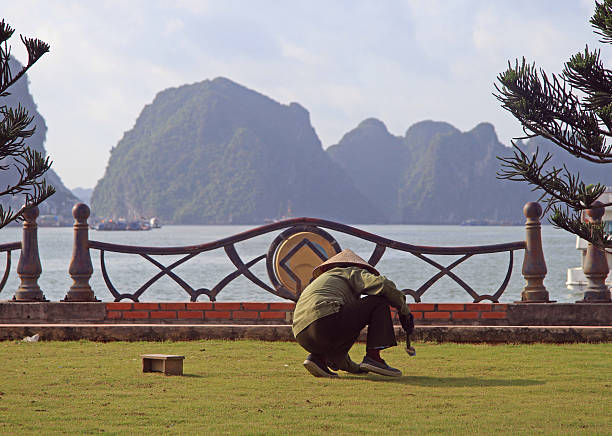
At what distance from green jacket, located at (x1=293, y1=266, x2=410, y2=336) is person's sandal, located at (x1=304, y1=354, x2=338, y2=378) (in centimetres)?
23

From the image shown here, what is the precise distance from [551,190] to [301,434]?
117 inches

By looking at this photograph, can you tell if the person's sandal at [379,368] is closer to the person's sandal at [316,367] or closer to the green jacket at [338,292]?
the person's sandal at [316,367]

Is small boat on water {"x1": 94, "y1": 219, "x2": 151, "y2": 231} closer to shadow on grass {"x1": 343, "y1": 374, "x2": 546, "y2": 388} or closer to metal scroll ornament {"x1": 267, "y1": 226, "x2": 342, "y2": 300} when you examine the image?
metal scroll ornament {"x1": 267, "y1": 226, "x2": 342, "y2": 300}

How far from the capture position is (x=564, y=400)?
5152 millimetres

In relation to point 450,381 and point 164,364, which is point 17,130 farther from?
point 450,381

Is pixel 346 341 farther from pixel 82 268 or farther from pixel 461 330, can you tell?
pixel 82 268

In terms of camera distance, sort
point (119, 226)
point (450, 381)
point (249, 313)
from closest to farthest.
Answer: point (450, 381)
point (249, 313)
point (119, 226)

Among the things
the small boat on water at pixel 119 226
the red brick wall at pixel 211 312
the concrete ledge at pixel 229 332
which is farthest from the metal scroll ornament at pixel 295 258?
the small boat on water at pixel 119 226

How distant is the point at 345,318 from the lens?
5945mm

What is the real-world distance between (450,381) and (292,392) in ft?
4.12

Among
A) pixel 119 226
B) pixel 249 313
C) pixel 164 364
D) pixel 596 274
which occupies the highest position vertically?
pixel 119 226

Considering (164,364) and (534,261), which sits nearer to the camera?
(164,364)

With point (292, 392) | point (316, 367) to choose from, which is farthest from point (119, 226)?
point (292, 392)

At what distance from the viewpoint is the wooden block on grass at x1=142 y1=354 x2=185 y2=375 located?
6.11 metres
